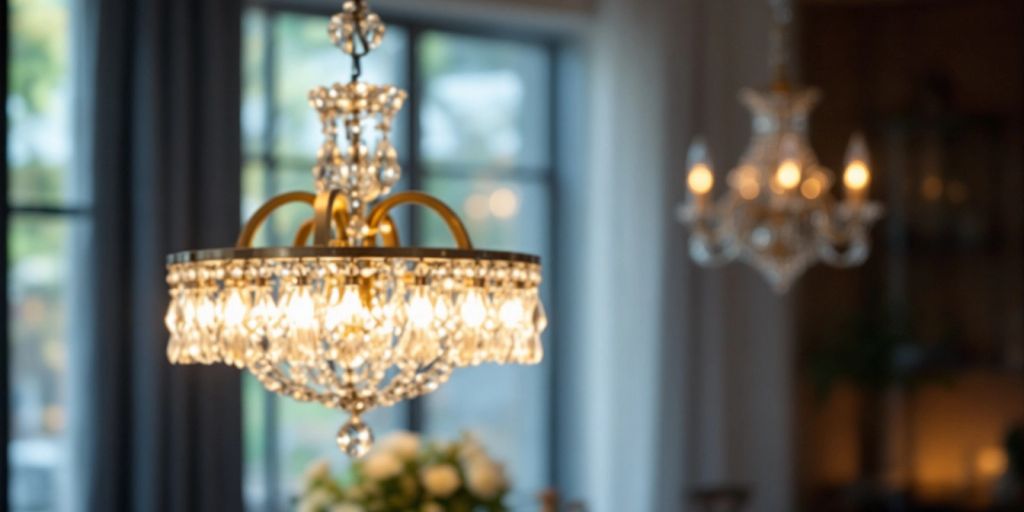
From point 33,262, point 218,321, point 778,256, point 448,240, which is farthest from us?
point 448,240

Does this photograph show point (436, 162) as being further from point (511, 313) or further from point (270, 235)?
point (511, 313)

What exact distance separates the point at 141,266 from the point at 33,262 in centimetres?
48

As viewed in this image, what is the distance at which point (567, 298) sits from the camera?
6129mm

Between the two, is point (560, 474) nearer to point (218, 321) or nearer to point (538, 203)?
point (538, 203)

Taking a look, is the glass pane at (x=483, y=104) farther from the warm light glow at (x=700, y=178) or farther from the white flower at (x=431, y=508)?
the white flower at (x=431, y=508)

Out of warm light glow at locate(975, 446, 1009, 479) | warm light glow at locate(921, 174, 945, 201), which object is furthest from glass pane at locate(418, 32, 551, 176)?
warm light glow at locate(975, 446, 1009, 479)

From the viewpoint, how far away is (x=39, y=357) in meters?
4.83

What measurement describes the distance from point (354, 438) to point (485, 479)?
94cm

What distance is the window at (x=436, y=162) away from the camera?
207 inches

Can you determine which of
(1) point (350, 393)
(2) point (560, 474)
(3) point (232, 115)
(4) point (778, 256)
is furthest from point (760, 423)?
(1) point (350, 393)

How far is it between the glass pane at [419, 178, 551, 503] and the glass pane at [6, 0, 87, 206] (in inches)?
56.5

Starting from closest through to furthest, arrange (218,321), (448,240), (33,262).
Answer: (218,321) < (33,262) < (448,240)

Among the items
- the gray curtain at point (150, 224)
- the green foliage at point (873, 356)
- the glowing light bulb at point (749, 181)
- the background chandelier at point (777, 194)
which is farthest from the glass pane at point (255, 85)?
the green foliage at point (873, 356)

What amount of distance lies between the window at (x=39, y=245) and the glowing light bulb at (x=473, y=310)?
2.82 metres
